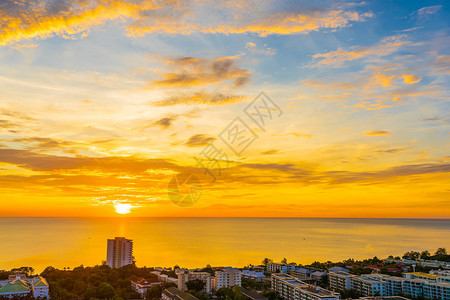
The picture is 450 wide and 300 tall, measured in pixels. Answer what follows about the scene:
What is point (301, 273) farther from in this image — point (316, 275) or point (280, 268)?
point (280, 268)

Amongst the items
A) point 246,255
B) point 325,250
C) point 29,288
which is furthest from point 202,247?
point 29,288

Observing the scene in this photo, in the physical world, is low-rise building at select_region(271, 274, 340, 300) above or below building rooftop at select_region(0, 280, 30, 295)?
below

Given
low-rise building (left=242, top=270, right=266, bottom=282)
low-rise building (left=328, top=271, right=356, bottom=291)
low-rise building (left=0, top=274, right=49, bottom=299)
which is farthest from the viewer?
low-rise building (left=242, top=270, right=266, bottom=282)

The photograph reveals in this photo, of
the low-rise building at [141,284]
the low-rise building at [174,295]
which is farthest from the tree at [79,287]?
the low-rise building at [174,295]

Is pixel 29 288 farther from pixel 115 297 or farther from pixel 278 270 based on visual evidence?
pixel 278 270

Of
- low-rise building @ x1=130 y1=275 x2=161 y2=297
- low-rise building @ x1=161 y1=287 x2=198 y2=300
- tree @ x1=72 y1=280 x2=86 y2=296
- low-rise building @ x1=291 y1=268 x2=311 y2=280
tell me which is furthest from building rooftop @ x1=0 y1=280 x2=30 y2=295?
low-rise building @ x1=291 y1=268 x2=311 y2=280

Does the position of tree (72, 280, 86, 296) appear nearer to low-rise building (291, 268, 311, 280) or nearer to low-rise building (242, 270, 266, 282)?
low-rise building (242, 270, 266, 282)

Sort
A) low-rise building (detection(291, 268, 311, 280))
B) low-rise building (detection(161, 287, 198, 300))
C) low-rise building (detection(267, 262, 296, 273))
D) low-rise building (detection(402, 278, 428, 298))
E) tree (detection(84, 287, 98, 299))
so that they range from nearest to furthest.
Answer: low-rise building (detection(161, 287, 198, 300)) → tree (detection(84, 287, 98, 299)) → low-rise building (detection(402, 278, 428, 298)) → low-rise building (detection(291, 268, 311, 280)) → low-rise building (detection(267, 262, 296, 273))

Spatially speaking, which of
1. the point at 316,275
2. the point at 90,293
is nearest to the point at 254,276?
the point at 316,275
